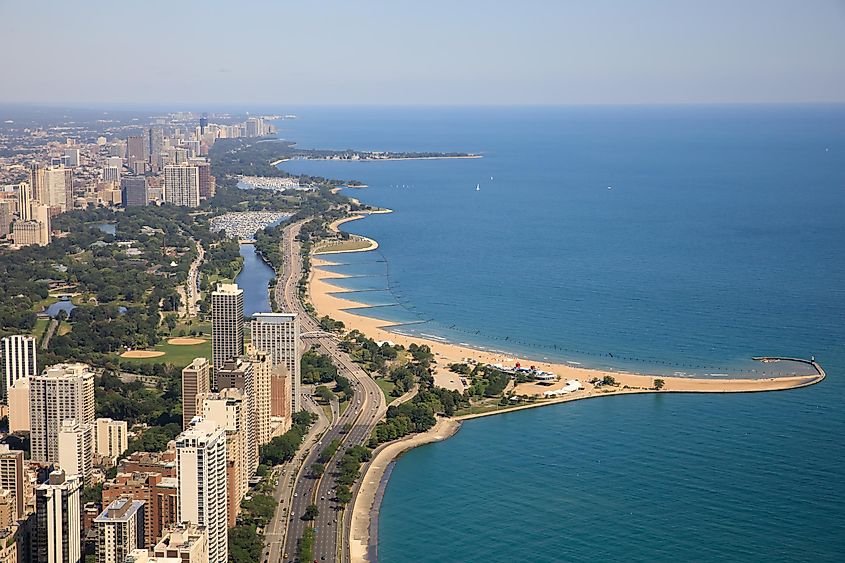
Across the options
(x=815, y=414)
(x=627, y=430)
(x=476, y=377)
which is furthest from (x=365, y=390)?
(x=815, y=414)

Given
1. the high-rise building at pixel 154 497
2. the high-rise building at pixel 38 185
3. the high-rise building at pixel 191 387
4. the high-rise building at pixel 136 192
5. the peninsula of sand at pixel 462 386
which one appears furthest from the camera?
the high-rise building at pixel 136 192

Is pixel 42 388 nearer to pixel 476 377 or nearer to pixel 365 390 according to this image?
pixel 365 390

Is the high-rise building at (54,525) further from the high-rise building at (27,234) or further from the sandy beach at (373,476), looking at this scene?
the high-rise building at (27,234)

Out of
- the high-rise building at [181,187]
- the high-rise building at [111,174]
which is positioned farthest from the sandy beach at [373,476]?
the high-rise building at [111,174]

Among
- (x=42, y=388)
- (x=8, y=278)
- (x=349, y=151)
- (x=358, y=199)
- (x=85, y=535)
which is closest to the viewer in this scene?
(x=85, y=535)

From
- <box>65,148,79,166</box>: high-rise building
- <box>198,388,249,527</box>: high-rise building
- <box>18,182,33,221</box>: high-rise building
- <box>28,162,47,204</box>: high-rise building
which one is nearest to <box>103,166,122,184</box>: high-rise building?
<box>65,148,79,166</box>: high-rise building

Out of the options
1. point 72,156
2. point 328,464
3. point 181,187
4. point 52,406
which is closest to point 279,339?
point 328,464

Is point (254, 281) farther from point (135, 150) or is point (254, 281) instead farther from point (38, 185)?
point (135, 150)
